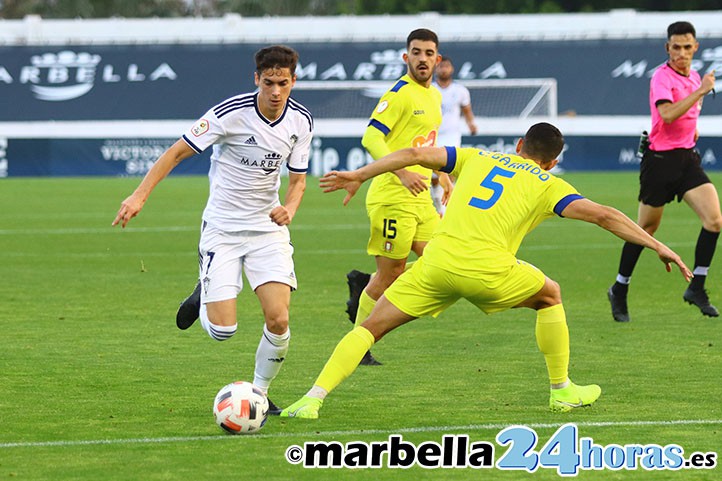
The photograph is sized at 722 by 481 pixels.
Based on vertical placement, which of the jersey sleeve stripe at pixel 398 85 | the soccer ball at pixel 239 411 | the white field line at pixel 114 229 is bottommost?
the white field line at pixel 114 229

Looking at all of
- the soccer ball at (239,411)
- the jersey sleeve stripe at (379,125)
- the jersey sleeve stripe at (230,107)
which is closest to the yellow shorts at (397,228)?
the jersey sleeve stripe at (379,125)

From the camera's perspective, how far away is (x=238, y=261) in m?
8.02

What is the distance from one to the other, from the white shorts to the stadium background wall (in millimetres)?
27076

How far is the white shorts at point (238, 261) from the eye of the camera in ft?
26.0

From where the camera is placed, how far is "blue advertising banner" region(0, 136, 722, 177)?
3569 centimetres

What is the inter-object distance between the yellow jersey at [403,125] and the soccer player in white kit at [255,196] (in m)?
1.67

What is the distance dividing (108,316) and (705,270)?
5152 millimetres

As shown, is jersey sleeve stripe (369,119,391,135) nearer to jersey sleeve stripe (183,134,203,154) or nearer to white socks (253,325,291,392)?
jersey sleeve stripe (183,134,203,154)

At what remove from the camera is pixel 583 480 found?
6.14 m

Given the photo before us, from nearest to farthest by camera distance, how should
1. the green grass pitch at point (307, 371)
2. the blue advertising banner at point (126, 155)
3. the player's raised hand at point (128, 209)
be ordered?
1. the green grass pitch at point (307, 371)
2. the player's raised hand at point (128, 209)
3. the blue advertising banner at point (126, 155)

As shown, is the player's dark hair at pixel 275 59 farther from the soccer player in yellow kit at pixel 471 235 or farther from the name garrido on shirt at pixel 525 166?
the name garrido on shirt at pixel 525 166

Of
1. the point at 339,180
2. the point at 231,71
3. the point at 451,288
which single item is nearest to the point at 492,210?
the point at 451,288

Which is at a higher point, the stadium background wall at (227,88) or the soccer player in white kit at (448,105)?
the soccer player in white kit at (448,105)

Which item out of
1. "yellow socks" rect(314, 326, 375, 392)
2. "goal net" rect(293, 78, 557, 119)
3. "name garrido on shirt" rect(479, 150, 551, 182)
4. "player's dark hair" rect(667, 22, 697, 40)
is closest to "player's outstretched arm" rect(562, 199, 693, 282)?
"name garrido on shirt" rect(479, 150, 551, 182)
